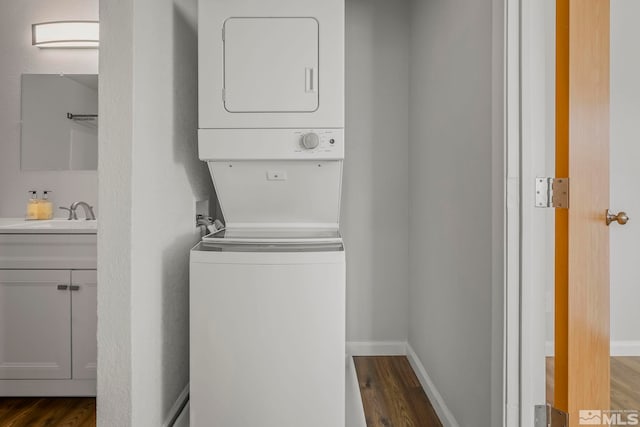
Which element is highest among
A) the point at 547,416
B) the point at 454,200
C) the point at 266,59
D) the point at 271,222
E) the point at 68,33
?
the point at 68,33

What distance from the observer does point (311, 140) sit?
180cm

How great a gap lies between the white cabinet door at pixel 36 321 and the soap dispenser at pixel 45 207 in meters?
0.53

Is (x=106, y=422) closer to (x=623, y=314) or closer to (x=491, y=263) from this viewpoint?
(x=491, y=263)

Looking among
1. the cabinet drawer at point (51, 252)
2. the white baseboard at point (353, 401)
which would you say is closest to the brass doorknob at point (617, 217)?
the white baseboard at point (353, 401)

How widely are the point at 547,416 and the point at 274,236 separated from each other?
4.32 feet

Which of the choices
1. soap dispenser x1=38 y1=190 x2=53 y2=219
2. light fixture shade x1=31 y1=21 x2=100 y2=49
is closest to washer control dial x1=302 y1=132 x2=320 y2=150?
light fixture shade x1=31 y1=21 x2=100 y2=49

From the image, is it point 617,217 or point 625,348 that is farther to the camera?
point 625,348

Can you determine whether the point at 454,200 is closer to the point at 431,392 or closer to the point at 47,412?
the point at 431,392

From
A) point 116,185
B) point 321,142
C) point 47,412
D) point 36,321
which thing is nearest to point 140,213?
point 116,185

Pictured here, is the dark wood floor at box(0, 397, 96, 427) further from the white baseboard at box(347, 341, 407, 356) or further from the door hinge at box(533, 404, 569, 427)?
the door hinge at box(533, 404, 569, 427)

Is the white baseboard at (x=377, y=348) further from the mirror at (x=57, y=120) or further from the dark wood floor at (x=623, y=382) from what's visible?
the mirror at (x=57, y=120)

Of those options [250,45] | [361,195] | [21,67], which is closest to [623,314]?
[361,195]

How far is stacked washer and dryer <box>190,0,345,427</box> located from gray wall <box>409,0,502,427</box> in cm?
50

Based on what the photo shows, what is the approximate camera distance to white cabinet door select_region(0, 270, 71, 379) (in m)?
2.01
